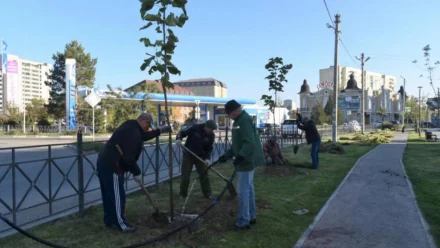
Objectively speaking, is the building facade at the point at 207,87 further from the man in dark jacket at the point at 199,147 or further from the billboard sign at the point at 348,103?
the man in dark jacket at the point at 199,147

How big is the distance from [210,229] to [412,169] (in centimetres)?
937

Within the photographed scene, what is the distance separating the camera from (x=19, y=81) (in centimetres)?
6156

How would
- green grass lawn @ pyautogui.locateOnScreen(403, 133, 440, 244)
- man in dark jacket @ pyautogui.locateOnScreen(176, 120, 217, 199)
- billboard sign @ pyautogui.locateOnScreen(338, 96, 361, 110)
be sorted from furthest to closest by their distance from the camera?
billboard sign @ pyautogui.locateOnScreen(338, 96, 361, 110) → man in dark jacket @ pyautogui.locateOnScreen(176, 120, 217, 199) → green grass lawn @ pyautogui.locateOnScreen(403, 133, 440, 244)

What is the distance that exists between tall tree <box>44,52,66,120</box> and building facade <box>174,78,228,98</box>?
102382mm

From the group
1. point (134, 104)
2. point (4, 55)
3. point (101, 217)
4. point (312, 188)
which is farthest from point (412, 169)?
point (4, 55)

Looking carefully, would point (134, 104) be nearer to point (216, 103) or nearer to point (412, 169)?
point (216, 103)

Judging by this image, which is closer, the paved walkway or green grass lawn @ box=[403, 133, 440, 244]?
A: the paved walkway

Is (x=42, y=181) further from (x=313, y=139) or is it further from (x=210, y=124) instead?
(x=313, y=139)

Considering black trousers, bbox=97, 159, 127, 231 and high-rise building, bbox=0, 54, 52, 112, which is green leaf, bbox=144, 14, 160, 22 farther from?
high-rise building, bbox=0, 54, 52, 112

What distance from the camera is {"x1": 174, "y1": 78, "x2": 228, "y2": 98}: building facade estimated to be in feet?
496

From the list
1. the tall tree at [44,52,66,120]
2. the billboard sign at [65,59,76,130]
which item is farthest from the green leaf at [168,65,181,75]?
the tall tree at [44,52,66,120]

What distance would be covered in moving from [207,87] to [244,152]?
149039 mm

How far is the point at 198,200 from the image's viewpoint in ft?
24.0

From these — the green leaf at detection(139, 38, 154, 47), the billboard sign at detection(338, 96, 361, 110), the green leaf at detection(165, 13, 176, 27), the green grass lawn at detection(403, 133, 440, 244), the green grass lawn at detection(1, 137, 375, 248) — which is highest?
the billboard sign at detection(338, 96, 361, 110)
